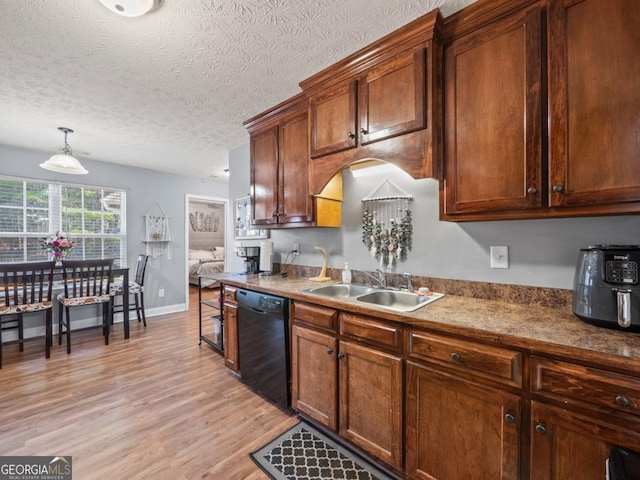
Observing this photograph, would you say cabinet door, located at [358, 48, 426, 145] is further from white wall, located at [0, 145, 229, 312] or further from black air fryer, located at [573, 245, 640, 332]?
white wall, located at [0, 145, 229, 312]

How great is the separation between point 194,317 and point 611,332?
480cm

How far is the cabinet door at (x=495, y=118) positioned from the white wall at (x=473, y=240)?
0.34m

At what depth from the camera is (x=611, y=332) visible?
1.09 metres

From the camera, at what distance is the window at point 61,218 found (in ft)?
11.5

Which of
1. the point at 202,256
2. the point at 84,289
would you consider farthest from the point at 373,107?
the point at 202,256

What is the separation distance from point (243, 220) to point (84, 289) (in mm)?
2166

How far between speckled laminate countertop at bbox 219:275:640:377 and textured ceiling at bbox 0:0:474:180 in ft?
5.11

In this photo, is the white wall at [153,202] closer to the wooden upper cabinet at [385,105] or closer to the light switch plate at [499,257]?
the wooden upper cabinet at [385,105]

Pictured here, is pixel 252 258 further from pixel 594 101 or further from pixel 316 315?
pixel 594 101

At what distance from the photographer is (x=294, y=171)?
2408 mm

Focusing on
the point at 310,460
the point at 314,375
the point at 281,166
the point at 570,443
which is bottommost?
the point at 310,460

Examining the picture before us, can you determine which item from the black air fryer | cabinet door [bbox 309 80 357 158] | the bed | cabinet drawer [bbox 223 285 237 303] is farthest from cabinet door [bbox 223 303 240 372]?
the bed

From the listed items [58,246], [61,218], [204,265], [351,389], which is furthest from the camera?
[204,265]

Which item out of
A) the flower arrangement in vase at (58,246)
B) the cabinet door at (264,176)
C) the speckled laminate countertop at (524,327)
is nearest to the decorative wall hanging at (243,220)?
the cabinet door at (264,176)
